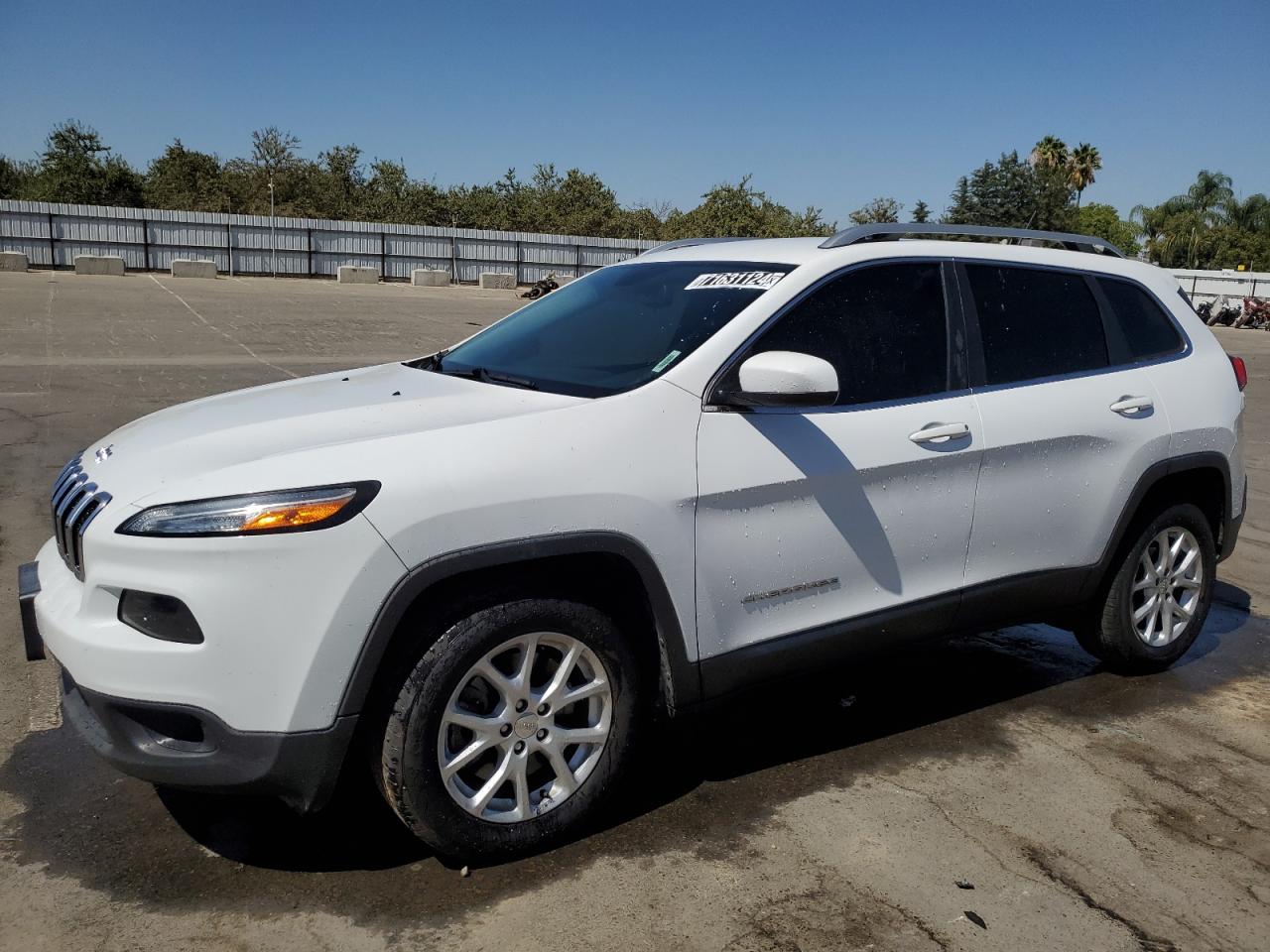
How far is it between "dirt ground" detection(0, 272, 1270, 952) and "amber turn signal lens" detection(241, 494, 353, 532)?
1039 millimetres

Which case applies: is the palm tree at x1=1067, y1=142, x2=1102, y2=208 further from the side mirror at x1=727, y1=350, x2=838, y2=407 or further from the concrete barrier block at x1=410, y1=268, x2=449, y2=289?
the side mirror at x1=727, y1=350, x2=838, y2=407

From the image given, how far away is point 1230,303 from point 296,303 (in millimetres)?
38320

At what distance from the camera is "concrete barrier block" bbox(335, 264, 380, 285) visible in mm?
39156

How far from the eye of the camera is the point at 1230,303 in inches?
1768

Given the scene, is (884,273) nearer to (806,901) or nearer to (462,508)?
(462,508)

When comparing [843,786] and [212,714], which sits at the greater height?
[212,714]

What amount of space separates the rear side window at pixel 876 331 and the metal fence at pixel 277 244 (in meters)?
39.3

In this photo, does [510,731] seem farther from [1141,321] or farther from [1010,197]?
[1010,197]

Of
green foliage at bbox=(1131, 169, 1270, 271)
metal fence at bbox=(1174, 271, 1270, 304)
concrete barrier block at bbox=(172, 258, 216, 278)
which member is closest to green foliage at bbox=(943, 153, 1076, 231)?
metal fence at bbox=(1174, 271, 1270, 304)

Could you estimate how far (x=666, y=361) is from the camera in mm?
3305

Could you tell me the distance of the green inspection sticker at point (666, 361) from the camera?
3.27m

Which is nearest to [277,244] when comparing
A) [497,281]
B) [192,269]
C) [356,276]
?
[356,276]

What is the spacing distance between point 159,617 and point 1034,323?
3.23 m

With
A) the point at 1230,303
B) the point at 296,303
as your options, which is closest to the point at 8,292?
the point at 296,303
